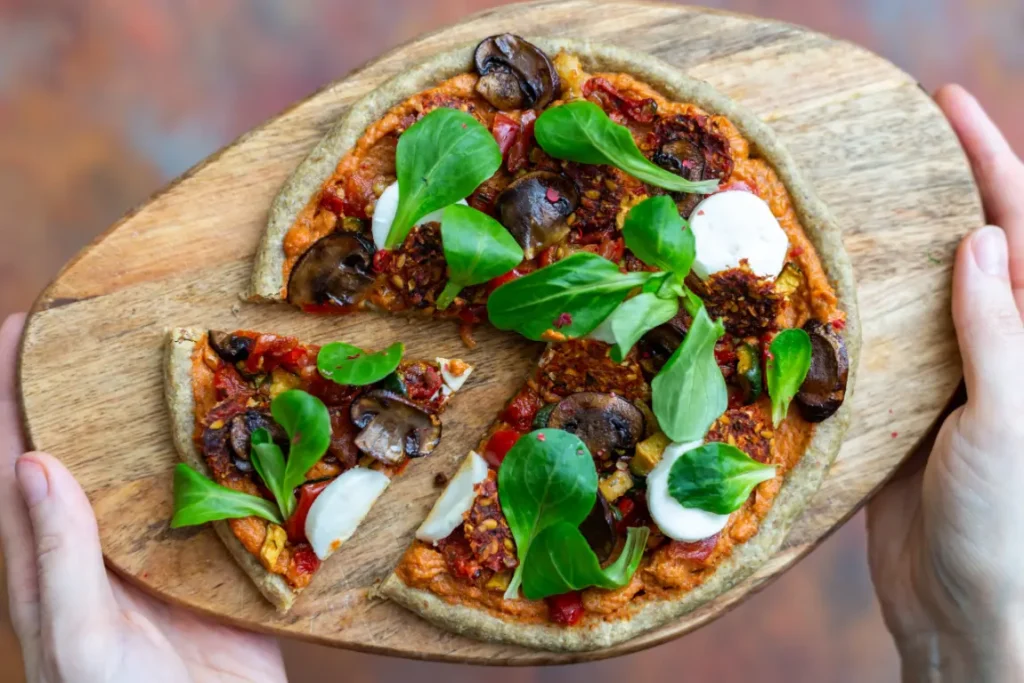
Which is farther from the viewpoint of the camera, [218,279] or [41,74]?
[41,74]

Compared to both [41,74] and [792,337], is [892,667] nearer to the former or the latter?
[792,337]

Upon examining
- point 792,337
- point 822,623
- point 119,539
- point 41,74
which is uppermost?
point 41,74

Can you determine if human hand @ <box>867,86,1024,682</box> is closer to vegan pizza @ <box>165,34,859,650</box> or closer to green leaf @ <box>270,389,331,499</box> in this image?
vegan pizza @ <box>165,34,859,650</box>

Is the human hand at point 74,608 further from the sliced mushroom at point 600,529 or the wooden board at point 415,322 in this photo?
the sliced mushroom at point 600,529

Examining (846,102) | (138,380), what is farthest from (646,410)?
(138,380)

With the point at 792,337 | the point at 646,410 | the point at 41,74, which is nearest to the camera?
the point at 792,337

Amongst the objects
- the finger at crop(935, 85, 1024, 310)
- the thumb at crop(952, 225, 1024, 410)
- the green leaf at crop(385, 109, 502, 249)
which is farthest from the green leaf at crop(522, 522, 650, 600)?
the finger at crop(935, 85, 1024, 310)
